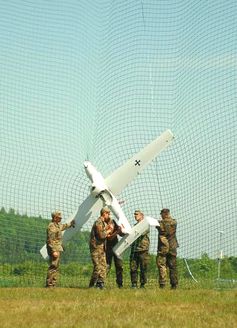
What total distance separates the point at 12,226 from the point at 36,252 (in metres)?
1.35

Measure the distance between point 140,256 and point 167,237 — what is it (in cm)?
84

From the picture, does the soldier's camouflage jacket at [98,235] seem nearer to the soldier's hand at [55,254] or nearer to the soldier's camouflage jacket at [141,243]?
the soldier's hand at [55,254]

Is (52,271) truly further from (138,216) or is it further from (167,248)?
(167,248)

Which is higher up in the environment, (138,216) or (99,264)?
(138,216)

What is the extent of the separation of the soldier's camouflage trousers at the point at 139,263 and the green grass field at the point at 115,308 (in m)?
2.17

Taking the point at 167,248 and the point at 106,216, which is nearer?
the point at 106,216

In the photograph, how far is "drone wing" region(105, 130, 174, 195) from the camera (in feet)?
63.6

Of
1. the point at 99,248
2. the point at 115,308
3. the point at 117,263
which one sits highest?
the point at 99,248

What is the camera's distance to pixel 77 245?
20438 millimetres

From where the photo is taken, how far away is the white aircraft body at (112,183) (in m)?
18.9

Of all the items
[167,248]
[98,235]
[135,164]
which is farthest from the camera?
[135,164]

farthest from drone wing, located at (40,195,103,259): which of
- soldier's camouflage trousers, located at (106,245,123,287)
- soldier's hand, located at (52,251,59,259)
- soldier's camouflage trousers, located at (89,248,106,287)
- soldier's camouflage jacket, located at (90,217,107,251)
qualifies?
soldier's camouflage trousers, located at (89,248,106,287)

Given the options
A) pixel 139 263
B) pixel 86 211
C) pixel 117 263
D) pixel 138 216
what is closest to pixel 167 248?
pixel 139 263

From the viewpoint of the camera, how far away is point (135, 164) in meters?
19.6
